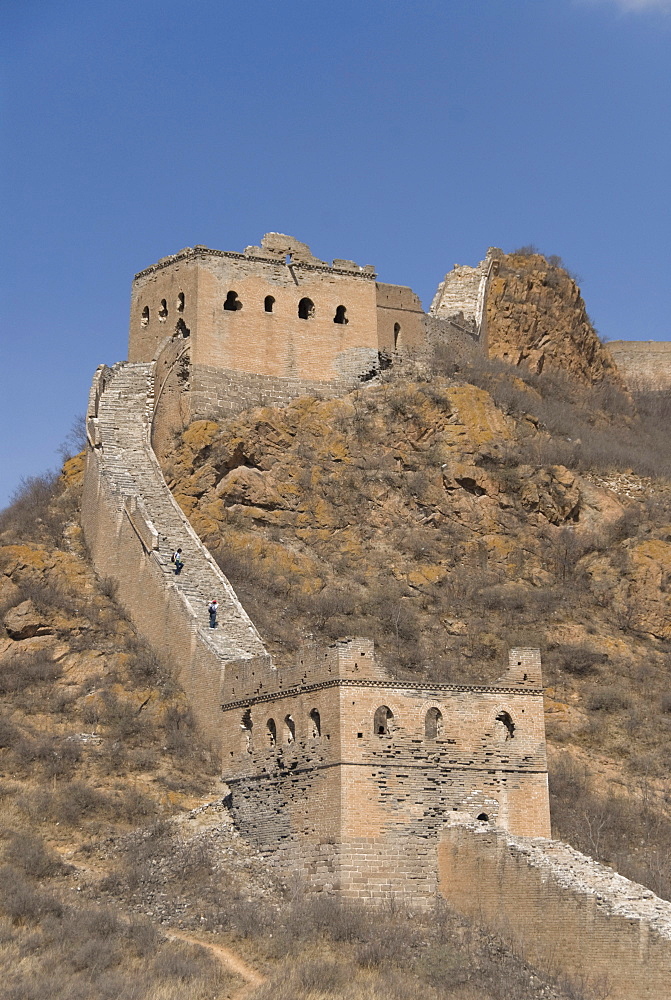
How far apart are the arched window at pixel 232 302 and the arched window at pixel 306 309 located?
164 cm

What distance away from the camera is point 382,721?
2698 centimetres

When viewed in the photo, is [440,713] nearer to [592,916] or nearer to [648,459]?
[592,916]

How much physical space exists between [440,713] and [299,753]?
2.43 metres

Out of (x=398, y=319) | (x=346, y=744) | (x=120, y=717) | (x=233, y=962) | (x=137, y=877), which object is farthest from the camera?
(x=398, y=319)

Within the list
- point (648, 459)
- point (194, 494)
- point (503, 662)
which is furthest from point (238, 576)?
point (648, 459)

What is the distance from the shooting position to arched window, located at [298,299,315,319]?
41.6 m

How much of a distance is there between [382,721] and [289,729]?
1658 mm

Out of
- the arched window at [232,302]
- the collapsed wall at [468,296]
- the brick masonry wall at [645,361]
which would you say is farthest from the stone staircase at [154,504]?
the brick masonry wall at [645,361]

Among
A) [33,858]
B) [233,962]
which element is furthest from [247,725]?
[233,962]

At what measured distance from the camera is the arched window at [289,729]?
27328 mm

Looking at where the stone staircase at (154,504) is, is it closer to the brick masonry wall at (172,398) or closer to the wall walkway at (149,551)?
the wall walkway at (149,551)

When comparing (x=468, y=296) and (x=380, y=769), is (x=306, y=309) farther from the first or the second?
(x=380, y=769)

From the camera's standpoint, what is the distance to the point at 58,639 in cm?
3262

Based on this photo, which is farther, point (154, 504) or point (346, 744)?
point (154, 504)
